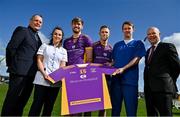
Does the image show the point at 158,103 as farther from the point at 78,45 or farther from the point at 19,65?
the point at 19,65

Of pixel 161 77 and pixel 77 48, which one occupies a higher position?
pixel 77 48

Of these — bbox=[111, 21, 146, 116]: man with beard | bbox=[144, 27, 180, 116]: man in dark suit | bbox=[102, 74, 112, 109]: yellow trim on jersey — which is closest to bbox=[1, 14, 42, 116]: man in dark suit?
bbox=[102, 74, 112, 109]: yellow trim on jersey

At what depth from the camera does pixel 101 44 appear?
841 centimetres

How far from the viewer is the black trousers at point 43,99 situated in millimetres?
7652

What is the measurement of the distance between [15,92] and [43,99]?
694mm

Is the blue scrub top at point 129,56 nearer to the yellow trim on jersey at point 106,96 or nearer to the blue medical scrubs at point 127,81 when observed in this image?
the blue medical scrubs at point 127,81

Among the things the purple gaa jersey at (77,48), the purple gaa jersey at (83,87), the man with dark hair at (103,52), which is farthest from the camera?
the man with dark hair at (103,52)

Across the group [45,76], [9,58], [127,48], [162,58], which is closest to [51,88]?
[45,76]

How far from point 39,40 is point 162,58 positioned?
2.82m

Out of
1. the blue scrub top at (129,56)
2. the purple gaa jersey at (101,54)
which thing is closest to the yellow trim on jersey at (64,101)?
the purple gaa jersey at (101,54)

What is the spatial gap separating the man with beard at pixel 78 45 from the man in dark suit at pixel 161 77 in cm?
142

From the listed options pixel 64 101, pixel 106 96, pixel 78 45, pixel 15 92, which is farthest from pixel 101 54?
pixel 15 92

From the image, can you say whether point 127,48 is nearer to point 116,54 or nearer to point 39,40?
point 116,54

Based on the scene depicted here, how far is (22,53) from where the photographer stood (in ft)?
26.2
